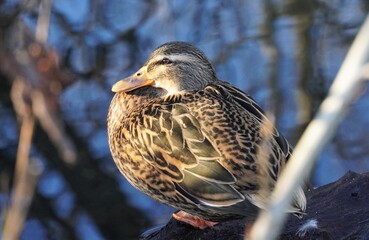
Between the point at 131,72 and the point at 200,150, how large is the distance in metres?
3.45

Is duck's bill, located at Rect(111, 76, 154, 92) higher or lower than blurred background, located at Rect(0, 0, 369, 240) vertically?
higher

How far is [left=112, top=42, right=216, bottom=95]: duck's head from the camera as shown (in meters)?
5.48

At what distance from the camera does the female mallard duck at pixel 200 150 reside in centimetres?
449

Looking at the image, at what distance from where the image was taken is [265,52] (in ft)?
27.5

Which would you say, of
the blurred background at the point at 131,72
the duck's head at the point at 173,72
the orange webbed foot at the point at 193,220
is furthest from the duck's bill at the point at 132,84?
the orange webbed foot at the point at 193,220

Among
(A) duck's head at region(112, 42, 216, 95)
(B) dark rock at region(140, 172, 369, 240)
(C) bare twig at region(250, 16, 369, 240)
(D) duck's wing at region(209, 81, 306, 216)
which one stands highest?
(C) bare twig at region(250, 16, 369, 240)

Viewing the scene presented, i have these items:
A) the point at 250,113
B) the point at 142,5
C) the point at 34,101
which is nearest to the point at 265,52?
the point at 142,5

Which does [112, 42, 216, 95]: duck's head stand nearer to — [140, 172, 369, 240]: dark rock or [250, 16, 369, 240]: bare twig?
[140, 172, 369, 240]: dark rock

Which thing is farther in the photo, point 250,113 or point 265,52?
point 265,52

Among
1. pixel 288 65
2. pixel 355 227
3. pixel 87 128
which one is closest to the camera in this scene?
pixel 355 227

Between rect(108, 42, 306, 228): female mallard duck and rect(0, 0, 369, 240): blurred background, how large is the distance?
64cm

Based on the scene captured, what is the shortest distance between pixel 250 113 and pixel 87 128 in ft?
8.41

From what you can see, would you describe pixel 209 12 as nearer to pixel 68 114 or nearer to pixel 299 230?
pixel 68 114

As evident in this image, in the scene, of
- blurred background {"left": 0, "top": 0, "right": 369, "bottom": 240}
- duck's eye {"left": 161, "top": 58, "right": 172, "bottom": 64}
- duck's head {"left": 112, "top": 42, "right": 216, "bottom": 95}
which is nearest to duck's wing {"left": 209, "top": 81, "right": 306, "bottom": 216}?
duck's head {"left": 112, "top": 42, "right": 216, "bottom": 95}
